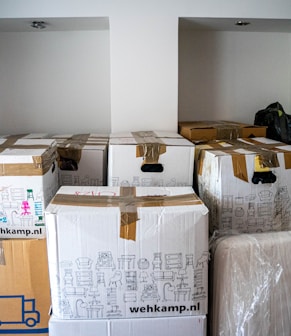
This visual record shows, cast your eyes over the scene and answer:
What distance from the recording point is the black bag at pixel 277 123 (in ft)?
6.92

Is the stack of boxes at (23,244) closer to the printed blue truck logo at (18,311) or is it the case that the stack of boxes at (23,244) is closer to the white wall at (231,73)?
the printed blue truck logo at (18,311)

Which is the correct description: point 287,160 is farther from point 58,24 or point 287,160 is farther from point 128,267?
point 58,24

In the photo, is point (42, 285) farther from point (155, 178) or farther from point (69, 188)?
point (155, 178)

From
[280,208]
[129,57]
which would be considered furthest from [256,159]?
[129,57]

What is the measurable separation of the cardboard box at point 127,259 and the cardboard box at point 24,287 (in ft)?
0.53

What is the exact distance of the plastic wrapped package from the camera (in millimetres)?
1265

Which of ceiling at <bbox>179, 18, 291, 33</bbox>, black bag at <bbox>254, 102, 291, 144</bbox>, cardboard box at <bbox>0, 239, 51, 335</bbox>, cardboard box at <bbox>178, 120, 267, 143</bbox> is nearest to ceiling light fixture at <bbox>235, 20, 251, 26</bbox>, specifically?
ceiling at <bbox>179, 18, 291, 33</bbox>

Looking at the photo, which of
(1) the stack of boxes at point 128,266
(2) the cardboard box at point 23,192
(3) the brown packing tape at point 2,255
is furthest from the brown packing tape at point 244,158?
(3) the brown packing tape at point 2,255

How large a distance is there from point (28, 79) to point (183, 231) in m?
1.87

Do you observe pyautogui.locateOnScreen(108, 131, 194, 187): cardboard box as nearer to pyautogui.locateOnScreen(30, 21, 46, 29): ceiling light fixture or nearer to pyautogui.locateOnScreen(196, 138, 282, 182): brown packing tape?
pyautogui.locateOnScreen(196, 138, 282, 182): brown packing tape

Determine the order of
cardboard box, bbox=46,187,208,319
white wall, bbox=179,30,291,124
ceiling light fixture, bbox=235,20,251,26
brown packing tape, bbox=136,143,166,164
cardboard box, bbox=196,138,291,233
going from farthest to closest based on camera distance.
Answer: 1. white wall, bbox=179,30,291,124
2. ceiling light fixture, bbox=235,20,251,26
3. brown packing tape, bbox=136,143,166,164
4. cardboard box, bbox=196,138,291,233
5. cardboard box, bbox=46,187,208,319

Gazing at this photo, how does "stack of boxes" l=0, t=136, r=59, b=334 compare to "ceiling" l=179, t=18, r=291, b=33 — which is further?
"ceiling" l=179, t=18, r=291, b=33

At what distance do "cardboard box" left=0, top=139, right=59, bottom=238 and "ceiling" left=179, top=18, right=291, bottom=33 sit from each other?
4.52 ft

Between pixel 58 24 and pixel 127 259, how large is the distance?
1.72 m
